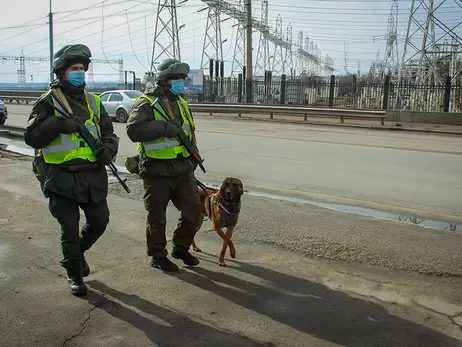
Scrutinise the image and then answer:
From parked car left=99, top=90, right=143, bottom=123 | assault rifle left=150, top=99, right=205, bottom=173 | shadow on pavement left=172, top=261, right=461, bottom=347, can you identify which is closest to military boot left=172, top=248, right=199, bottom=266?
shadow on pavement left=172, top=261, right=461, bottom=347

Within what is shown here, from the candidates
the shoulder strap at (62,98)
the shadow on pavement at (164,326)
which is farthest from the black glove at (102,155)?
the shadow on pavement at (164,326)

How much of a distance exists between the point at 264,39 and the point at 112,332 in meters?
68.5

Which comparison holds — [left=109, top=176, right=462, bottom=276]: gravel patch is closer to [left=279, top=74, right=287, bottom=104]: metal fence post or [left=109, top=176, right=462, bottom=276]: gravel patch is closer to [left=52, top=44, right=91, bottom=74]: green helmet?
[left=52, top=44, right=91, bottom=74]: green helmet

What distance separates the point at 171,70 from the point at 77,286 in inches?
79.3

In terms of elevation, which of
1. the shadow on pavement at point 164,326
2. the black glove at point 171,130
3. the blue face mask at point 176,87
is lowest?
the shadow on pavement at point 164,326

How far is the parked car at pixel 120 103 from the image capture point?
2189 centimetres

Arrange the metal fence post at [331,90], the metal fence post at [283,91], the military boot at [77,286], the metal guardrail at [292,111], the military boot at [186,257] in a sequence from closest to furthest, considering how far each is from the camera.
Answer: the military boot at [77,286]
the military boot at [186,257]
the metal guardrail at [292,111]
the metal fence post at [331,90]
the metal fence post at [283,91]

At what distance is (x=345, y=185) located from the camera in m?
8.64

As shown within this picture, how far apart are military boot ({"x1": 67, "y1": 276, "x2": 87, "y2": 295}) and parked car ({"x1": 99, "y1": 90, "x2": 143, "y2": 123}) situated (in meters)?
18.5

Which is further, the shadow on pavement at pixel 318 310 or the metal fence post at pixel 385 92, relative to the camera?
the metal fence post at pixel 385 92

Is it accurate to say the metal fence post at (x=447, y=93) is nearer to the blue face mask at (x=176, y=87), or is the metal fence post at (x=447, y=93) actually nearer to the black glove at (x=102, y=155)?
the blue face mask at (x=176, y=87)

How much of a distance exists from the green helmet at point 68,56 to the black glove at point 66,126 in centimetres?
43

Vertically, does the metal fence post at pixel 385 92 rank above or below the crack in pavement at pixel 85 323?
above

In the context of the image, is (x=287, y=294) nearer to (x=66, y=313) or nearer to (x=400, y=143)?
(x=66, y=313)
